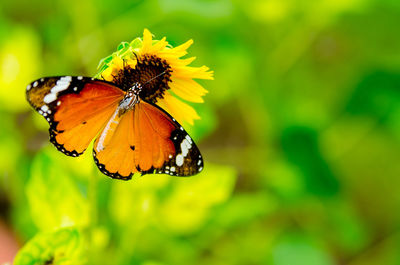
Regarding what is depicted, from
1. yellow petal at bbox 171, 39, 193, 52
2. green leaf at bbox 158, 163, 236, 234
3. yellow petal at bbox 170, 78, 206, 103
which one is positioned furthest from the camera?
green leaf at bbox 158, 163, 236, 234

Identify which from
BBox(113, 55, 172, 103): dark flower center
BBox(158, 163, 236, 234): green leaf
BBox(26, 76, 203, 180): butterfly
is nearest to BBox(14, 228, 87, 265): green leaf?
BBox(26, 76, 203, 180): butterfly

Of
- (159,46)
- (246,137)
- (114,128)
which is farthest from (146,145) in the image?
(246,137)

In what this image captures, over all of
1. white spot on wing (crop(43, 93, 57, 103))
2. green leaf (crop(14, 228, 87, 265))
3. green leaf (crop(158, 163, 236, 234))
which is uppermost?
white spot on wing (crop(43, 93, 57, 103))

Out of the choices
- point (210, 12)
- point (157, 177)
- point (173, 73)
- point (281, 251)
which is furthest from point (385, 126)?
point (173, 73)

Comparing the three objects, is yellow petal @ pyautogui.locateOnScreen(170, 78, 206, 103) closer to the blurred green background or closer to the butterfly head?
the butterfly head

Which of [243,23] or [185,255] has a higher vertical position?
[243,23]

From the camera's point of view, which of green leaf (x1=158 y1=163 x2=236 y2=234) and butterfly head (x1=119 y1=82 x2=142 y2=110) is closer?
butterfly head (x1=119 y1=82 x2=142 y2=110)

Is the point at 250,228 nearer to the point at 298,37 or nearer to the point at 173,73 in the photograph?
the point at 298,37
